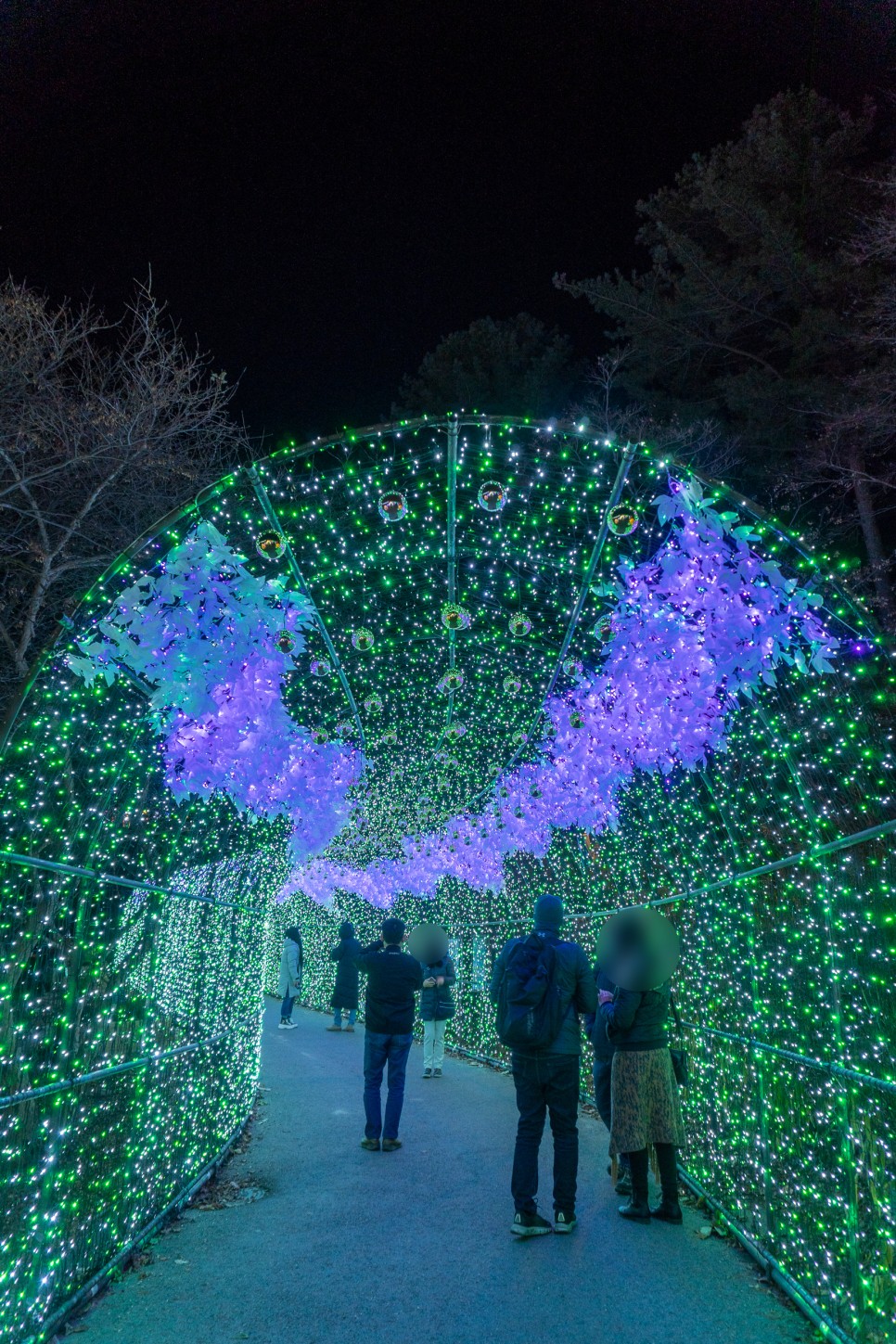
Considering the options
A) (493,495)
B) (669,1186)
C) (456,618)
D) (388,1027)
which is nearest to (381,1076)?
(388,1027)

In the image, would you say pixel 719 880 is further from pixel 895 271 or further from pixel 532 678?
pixel 895 271

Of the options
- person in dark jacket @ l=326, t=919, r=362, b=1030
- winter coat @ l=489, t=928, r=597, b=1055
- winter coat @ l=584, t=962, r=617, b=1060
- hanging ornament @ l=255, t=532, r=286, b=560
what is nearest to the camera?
winter coat @ l=489, t=928, r=597, b=1055

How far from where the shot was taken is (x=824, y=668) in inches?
164

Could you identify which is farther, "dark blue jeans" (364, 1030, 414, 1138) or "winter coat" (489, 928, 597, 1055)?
"dark blue jeans" (364, 1030, 414, 1138)

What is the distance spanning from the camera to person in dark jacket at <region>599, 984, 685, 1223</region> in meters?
5.55

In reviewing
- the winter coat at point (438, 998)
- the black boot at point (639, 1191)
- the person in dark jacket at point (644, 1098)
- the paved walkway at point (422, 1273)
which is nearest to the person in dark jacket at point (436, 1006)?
the winter coat at point (438, 998)

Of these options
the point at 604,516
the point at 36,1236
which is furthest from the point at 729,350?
the point at 36,1236

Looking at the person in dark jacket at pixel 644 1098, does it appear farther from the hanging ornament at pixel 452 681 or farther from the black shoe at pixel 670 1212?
the hanging ornament at pixel 452 681

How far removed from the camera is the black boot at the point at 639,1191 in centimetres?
555

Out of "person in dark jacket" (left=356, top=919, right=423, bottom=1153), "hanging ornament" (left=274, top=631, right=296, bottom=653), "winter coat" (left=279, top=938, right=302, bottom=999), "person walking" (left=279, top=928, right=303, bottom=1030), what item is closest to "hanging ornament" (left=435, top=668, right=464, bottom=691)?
"person in dark jacket" (left=356, top=919, right=423, bottom=1153)

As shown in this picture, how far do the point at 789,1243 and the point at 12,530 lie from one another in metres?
13.2

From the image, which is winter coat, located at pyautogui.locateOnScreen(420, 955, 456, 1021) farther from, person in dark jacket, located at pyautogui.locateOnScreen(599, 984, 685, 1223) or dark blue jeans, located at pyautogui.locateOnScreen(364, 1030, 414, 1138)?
person in dark jacket, located at pyautogui.locateOnScreen(599, 984, 685, 1223)

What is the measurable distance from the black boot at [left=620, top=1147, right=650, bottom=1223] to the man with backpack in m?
0.41

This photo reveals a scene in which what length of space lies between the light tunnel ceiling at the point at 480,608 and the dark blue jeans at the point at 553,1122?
2.02 m
